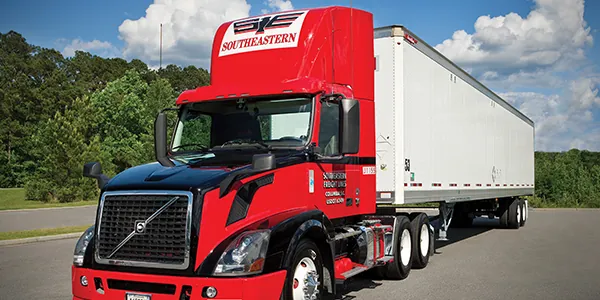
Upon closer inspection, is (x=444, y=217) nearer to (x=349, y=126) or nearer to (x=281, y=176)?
(x=349, y=126)

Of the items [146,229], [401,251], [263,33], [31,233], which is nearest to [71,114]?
[31,233]

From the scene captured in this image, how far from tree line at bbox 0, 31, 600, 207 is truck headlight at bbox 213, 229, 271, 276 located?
108 feet

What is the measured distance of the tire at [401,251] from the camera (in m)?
9.97

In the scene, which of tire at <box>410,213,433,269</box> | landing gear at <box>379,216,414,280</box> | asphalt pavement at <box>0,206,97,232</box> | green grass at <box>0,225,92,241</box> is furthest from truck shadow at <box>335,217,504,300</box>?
asphalt pavement at <box>0,206,97,232</box>

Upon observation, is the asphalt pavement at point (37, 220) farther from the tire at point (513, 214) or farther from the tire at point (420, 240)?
the tire at point (513, 214)

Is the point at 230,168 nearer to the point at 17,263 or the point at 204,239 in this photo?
the point at 204,239

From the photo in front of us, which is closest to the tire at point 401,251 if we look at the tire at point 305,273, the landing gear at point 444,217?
the landing gear at point 444,217

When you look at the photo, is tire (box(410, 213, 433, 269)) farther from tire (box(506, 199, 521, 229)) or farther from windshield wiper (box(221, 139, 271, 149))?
tire (box(506, 199, 521, 229))

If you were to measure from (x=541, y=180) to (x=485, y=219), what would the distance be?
1805 centimetres

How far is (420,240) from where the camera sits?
11.3m

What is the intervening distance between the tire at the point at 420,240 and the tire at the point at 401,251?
19 cm

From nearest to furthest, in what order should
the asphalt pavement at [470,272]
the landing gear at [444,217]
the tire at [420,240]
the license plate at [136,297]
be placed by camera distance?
1. the license plate at [136,297]
2. the asphalt pavement at [470,272]
3. the tire at [420,240]
4. the landing gear at [444,217]

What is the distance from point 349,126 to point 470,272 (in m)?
5.39

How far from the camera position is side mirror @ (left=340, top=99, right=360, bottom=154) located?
23.0 feet
